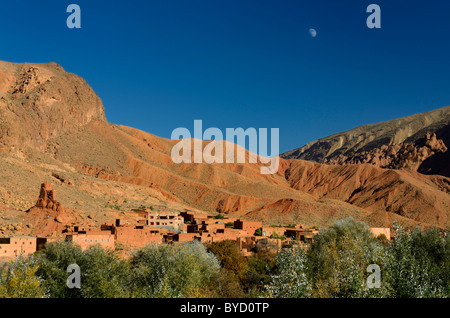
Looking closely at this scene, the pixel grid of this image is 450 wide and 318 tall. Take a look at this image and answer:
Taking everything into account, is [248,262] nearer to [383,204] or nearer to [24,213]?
[24,213]

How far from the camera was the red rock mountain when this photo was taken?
78.2 meters

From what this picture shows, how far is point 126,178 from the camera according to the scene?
106m

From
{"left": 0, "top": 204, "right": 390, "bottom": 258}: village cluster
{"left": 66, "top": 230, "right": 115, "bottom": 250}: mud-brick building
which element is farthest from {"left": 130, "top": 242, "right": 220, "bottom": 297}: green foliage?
{"left": 0, "top": 204, "right": 390, "bottom": 258}: village cluster

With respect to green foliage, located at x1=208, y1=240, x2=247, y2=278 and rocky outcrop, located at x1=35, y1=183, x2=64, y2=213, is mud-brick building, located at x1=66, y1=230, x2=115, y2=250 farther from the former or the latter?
rocky outcrop, located at x1=35, y1=183, x2=64, y2=213

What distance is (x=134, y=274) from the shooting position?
85.7 feet

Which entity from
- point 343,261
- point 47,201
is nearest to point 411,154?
point 47,201

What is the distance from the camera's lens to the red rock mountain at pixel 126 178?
78188mm

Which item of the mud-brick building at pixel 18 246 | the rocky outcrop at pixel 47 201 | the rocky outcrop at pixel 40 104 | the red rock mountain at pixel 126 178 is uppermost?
the rocky outcrop at pixel 40 104

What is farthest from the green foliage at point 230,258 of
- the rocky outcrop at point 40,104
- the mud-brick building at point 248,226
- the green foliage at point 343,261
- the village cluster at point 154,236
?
the rocky outcrop at point 40,104

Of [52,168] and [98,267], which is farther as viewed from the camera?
[52,168]

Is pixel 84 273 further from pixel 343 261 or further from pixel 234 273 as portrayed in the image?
pixel 343 261

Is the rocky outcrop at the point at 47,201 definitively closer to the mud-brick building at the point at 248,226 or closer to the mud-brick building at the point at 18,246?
the mud-brick building at the point at 18,246
